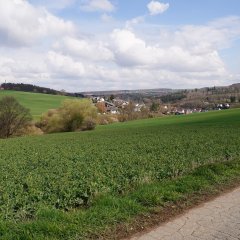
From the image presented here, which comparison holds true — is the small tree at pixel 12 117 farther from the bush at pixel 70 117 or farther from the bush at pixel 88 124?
the bush at pixel 88 124

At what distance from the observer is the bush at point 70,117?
77938 millimetres

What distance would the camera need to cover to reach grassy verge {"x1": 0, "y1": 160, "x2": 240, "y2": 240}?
237 inches

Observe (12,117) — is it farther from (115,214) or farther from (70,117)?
(115,214)

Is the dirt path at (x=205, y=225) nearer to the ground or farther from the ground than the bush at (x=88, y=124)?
farther from the ground

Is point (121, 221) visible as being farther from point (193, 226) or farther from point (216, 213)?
point (216, 213)

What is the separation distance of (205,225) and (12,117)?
67086 mm

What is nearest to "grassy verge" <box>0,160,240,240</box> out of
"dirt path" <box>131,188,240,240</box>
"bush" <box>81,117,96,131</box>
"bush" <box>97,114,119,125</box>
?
"dirt path" <box>131,188,240,240</box>

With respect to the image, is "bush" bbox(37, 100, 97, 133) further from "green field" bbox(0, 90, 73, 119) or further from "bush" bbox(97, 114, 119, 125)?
"green field" bbox(0, 90, 73, 119)

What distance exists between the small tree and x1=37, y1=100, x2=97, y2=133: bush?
742 centimetres

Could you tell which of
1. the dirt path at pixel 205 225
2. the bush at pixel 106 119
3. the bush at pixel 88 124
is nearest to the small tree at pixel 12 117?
the bush at pixel 88 124

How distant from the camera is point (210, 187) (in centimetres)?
933

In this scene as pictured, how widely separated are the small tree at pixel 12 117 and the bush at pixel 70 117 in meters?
7.42

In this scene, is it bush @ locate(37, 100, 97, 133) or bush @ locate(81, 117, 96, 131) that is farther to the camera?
bush @ locate(37, 100, 97, 133)

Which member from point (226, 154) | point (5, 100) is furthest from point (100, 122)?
point (226, 154)
